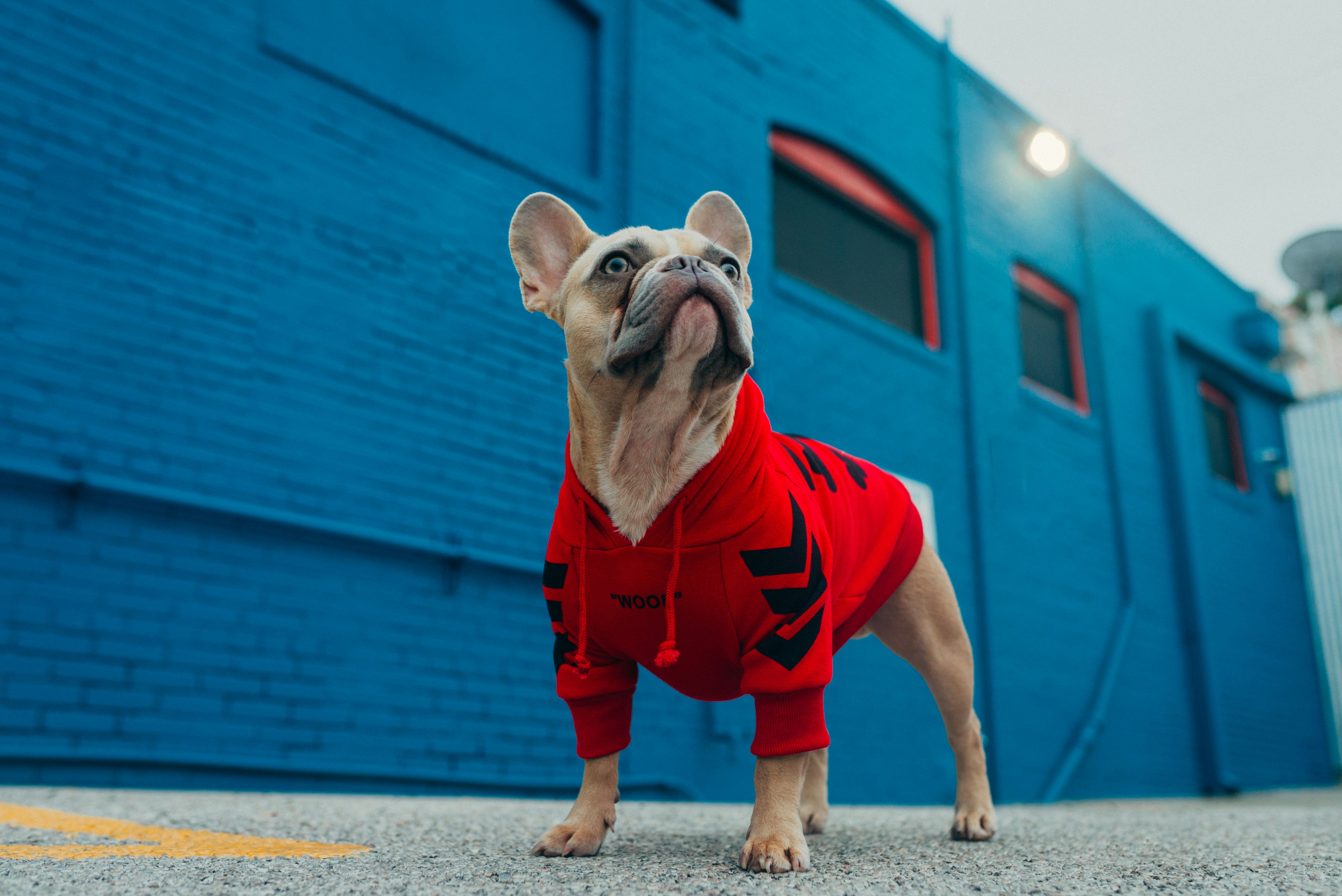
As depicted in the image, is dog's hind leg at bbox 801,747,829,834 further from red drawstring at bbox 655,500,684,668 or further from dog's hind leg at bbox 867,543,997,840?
red drawstring at bbox 655,500,684,668

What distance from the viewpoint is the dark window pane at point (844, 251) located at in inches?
295

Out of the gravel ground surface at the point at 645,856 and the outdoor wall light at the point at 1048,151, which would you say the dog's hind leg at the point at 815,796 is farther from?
the outdoor wall light at the point at 1048,151

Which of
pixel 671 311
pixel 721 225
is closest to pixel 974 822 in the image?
pixel 671 311

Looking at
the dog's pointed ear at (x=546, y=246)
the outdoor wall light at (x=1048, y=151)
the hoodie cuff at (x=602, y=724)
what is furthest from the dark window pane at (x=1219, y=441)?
the hoodie cuff at (x=602, y=724)

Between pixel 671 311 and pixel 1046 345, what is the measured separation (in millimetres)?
9122

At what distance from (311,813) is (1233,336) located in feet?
45.9

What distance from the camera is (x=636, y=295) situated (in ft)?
6.90

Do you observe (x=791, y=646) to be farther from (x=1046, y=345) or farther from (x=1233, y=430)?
(x=1233, y=430)

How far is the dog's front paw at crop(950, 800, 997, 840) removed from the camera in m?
2.64

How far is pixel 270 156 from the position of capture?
4820 millimetres

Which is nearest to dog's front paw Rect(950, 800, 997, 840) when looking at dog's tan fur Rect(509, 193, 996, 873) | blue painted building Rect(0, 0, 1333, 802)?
dog's tan fur Rect(509, 193, 996, 873)

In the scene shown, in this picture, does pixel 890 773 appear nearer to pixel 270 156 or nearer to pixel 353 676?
pixel 353 676

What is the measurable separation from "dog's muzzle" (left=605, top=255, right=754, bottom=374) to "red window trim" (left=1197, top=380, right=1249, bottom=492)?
12.8 meters

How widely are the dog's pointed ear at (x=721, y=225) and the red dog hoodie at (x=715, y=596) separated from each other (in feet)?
2.05
